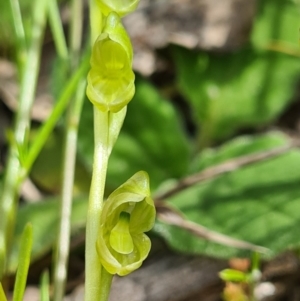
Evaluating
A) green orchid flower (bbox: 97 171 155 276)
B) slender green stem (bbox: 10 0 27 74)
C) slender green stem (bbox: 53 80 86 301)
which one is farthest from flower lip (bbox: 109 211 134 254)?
slender green stem (bbox: 10 0 27 74)

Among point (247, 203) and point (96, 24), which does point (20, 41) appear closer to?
point (96, 24)

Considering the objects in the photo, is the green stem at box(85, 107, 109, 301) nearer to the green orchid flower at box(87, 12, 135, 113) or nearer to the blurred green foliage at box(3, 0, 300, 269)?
the green orchid flower at box(87, 12, 135, 113)

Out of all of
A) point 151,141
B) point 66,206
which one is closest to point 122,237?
point 66,206

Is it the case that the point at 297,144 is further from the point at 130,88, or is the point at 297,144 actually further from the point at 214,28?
the point at 130,88

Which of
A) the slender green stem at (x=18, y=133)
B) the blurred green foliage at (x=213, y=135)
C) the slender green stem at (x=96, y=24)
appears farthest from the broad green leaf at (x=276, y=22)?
the slender green stem at (x=96, y=24)

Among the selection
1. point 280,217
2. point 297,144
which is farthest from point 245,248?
point 297,144

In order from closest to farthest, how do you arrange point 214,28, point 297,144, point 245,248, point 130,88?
point 130,88 → point 245,248 → point 297,144 → point 214,28
